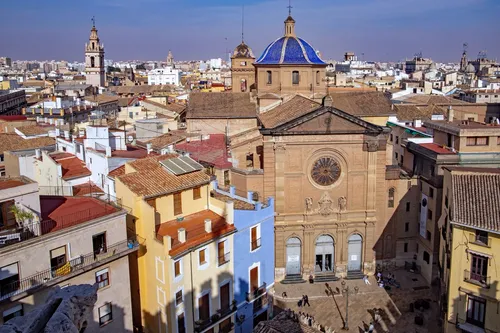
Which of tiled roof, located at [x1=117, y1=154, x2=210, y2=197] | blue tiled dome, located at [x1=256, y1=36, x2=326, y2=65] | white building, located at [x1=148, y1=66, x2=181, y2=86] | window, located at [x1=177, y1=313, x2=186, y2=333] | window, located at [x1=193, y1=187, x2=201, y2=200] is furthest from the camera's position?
white building, located at [x1=148, y1=66, x2=181, y2=86]

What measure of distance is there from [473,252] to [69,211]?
1770cm

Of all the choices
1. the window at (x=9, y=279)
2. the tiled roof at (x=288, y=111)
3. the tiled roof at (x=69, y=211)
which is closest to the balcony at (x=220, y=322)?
the tiled roof at (x=69, y=211)

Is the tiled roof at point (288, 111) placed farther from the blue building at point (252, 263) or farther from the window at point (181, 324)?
the window at point (181, 324)

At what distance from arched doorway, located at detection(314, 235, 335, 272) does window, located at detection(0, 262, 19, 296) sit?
69.5 feet

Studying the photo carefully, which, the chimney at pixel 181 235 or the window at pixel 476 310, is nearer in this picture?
the chimney at pixel 181 235

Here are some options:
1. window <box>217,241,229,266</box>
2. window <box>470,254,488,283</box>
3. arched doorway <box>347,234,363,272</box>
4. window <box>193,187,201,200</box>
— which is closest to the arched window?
arched doorway <box>347,234,363,272</box>

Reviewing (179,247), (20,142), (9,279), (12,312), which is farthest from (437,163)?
(20,142)

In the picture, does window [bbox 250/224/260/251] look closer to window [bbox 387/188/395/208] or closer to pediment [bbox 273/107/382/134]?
pediment [bbox 273/107/382/134]

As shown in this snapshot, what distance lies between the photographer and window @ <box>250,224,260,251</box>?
2550 centimetres

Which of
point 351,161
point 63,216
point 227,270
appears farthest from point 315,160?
point 63,216

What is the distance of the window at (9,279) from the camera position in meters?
16.3

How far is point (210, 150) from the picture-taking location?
1528 inches

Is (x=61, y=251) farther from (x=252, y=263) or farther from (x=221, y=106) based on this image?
(x=221, y=106)

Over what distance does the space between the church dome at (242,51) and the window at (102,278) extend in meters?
49.7
